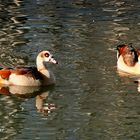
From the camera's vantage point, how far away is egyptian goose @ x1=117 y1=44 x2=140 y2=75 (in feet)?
69.2

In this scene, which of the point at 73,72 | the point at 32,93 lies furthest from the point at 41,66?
the point at 32,93

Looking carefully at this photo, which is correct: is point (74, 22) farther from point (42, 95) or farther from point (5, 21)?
point (42, 95)

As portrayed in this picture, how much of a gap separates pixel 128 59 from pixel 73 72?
1945 millimetres

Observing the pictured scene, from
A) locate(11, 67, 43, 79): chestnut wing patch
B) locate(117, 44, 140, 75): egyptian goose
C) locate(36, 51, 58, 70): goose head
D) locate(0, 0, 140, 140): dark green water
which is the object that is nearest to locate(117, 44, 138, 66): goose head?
locate(117, 44, 140, 75): egyptian goose

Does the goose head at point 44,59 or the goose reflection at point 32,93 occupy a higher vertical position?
the goose head at point 44,59

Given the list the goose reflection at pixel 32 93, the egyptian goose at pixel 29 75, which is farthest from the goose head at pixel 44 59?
the goose reflection at pixel 32 93

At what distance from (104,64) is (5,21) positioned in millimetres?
7941

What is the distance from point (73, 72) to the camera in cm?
2025

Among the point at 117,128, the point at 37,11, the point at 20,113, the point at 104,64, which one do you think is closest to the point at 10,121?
the point at 20,113

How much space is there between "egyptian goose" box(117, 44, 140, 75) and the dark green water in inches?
11.7

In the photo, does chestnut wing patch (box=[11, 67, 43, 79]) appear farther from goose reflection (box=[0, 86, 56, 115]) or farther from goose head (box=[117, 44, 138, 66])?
goose head (box=[117, 44, 138, 66])

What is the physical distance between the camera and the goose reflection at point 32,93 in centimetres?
1800

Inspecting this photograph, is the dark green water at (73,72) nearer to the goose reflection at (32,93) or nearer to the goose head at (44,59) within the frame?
the goose reflection at (32,93)

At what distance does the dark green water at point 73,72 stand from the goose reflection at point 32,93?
0.9 inches
